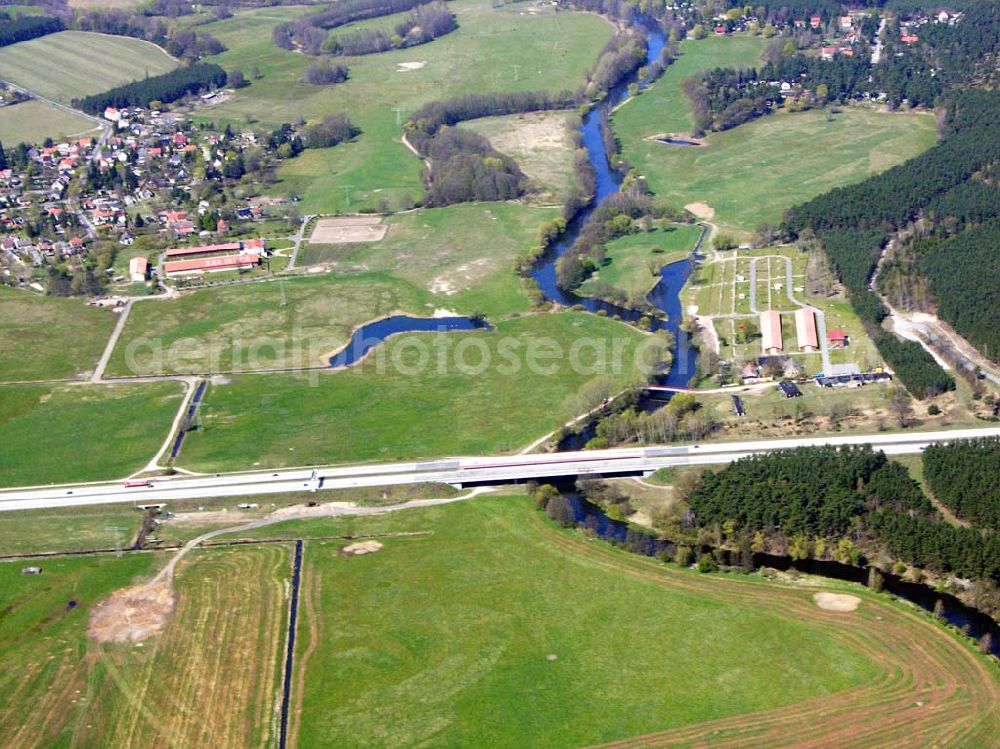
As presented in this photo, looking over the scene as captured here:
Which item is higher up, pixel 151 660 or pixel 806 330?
Result: pixel 806 330

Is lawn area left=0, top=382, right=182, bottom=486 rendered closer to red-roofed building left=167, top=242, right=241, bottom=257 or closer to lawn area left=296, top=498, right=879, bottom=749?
lawn area left=296, top=498, right=879, bottom=749

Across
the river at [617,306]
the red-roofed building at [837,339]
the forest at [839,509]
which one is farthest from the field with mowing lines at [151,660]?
the red-roofed building at [837,339]

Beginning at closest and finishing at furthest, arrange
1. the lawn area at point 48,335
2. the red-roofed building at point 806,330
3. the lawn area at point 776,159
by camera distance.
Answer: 1. the red-roofed building at point 806,330
2. the lawn area at point 48,335
3. the lawn area at point 776,159

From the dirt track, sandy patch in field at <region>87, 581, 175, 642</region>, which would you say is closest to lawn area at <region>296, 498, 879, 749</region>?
the dirt track

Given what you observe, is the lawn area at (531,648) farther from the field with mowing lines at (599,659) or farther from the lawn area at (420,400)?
the lawn area at (420,400)

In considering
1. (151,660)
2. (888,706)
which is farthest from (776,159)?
(151,660)

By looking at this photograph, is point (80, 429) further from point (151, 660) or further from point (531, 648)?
point (531, 648)

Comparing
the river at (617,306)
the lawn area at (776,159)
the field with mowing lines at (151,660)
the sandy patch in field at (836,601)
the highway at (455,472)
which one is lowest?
the field with mowing lines at (151,660)
